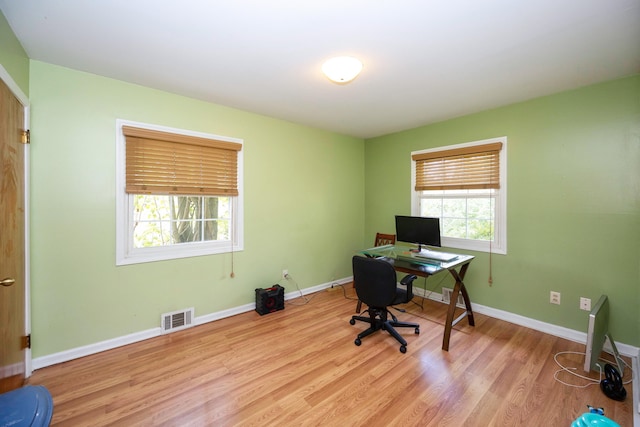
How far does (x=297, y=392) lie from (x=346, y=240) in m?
2.63

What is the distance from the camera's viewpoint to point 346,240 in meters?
4.24

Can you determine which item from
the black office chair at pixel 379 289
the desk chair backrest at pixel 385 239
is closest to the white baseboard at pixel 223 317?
the desk chair backrest at pixel 385 239

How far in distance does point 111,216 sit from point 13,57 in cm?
123

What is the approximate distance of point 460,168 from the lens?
10.6 feet

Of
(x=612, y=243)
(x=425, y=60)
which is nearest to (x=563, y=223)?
(x=612, y=243)

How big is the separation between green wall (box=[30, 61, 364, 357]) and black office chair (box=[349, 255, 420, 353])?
137 cm

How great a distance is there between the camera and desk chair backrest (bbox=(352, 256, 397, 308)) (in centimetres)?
225

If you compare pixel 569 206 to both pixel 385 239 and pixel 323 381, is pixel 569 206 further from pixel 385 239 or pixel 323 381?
pixel 323 381

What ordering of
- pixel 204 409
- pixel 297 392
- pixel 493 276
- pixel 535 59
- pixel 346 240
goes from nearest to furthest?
pixel 204 409 < pixel 297 392 < pixel 535 59 < pixel 493 276 < pixel 346 240

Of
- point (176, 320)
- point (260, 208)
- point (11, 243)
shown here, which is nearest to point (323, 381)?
point (176, 320)

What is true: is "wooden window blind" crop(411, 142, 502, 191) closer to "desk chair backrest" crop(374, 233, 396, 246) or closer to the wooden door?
"desk chair backrest" crop(374, 233, 396, 246)

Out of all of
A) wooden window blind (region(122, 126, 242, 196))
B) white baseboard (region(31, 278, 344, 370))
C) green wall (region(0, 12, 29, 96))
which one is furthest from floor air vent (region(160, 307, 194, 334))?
green wall (region(0, 12, 29, 96))

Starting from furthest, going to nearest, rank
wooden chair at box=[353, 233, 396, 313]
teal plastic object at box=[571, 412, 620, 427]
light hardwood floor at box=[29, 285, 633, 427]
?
wooden chair at box=[353, 233, 396, 313]
light hardwood floor at box=[29, 285, 633, 427]
teal plastic object at box=[571, 412, 620, 427]

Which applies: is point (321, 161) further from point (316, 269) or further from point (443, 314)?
point (443, 314)
